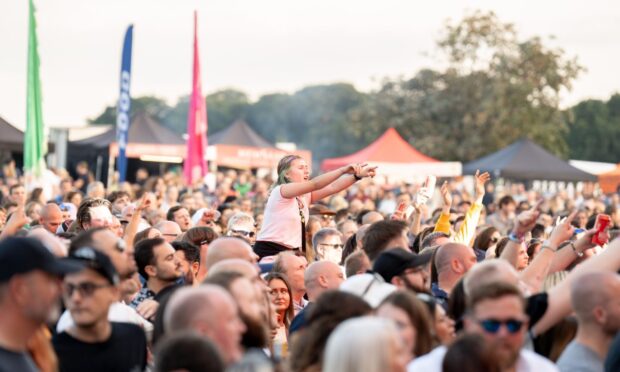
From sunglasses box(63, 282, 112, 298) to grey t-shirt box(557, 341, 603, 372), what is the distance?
86.8 inches

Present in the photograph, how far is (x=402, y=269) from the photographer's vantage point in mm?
7422

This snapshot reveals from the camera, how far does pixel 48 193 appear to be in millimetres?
21906

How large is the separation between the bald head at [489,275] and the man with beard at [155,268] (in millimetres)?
2402

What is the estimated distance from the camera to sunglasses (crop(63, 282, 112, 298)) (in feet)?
19.8

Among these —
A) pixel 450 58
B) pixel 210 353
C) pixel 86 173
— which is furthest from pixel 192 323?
pixel 450 58

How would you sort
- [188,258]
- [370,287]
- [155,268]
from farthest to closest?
[188,258] < [155,268] < [370,287]

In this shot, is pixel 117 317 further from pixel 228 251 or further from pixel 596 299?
pixel 596 299

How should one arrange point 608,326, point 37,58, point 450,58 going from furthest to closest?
point 450,58
point 37,58
point 608,326

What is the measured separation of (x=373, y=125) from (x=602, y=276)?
5420 centimetres

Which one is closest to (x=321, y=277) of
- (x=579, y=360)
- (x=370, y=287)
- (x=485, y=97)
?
(x=370, y=287)

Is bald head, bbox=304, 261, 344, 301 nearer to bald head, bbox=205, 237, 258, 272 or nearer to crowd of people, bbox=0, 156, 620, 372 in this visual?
crowd of people, bbox=0, 156, 620, 372

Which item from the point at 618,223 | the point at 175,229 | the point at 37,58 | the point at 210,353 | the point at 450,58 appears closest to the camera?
the point at 210,353

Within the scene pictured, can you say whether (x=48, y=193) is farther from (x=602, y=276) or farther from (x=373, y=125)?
(x=373, y=125)

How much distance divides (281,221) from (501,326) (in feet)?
18.5
